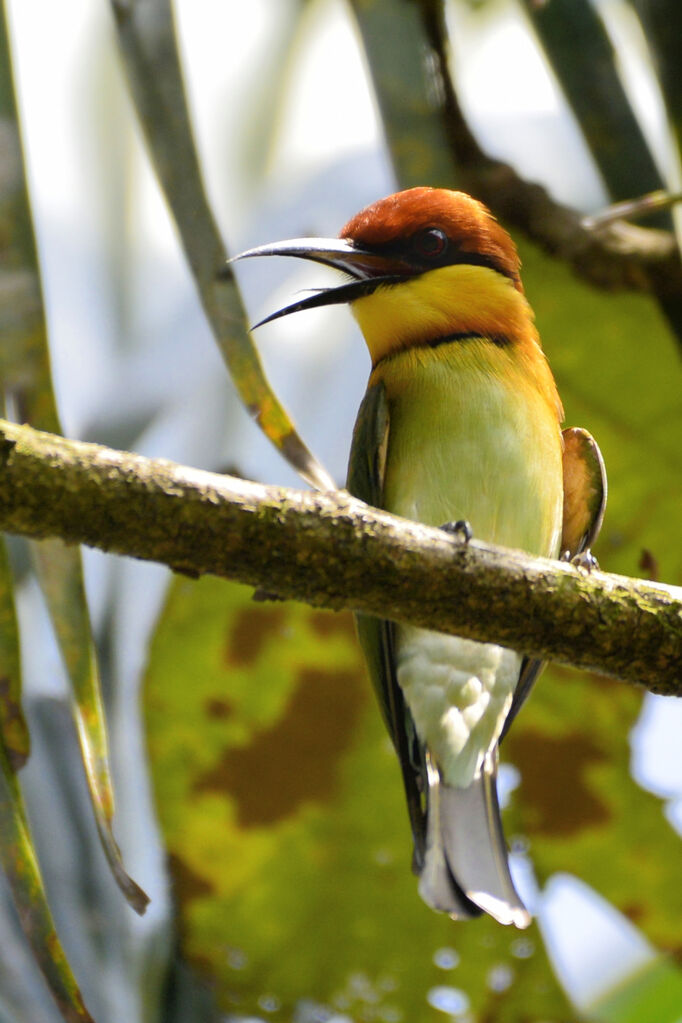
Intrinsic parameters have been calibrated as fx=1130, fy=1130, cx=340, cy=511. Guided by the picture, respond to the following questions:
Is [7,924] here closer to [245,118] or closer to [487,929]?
[487,929]

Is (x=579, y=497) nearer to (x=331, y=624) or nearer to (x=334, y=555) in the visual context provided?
(x=331, y=624)

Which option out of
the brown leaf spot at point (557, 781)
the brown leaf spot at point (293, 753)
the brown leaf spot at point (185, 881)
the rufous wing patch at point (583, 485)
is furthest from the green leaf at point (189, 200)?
the brown leaf spot at point (557, 781)

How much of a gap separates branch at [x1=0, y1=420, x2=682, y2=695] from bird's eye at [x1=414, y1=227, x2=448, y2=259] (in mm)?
1184

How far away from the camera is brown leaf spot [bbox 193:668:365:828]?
3031 millimetres

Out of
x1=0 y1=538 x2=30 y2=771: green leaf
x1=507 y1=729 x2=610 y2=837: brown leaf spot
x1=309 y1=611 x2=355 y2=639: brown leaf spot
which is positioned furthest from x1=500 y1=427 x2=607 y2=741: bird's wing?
x1=0 y1=538 x2=30 y2=771: green leaf

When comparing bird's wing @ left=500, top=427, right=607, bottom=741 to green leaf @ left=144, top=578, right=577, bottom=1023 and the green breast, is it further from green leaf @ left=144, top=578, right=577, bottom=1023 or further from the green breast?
green leaf @ left=144, top=578, right=577, bottom=1023

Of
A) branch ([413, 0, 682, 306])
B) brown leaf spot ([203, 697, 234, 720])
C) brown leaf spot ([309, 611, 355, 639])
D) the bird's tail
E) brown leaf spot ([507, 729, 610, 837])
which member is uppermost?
branch ([413, 0, 682, 306])

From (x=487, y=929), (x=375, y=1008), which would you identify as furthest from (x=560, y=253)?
(x=375, y=1008)

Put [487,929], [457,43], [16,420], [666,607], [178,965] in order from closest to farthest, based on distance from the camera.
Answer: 1. [16,420]
2. [666,607]
3. [178,965]
4. [457,43]
5. [487,929]

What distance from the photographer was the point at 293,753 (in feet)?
10.1

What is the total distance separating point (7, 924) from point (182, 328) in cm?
155

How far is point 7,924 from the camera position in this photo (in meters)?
2.22

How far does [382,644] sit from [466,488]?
13.6 inches

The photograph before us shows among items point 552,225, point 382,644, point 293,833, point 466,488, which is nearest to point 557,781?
point 293,833
